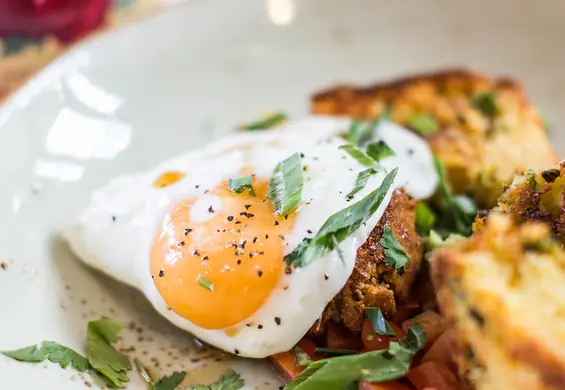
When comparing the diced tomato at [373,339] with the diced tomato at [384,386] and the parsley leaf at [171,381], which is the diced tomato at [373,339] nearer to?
the diced tomato at [384,386]

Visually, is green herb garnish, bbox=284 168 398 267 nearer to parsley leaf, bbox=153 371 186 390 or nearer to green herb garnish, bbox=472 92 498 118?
parsley leaf, bbox=153 371 186 390

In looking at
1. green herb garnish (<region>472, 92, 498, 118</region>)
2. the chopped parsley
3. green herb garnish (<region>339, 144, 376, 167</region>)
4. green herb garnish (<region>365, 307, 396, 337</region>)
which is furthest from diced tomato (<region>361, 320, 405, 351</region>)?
green herb garnish (<region>472, 92, 498, 118</region>)

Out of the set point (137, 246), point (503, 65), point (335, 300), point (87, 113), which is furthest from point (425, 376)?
point (503, 65)

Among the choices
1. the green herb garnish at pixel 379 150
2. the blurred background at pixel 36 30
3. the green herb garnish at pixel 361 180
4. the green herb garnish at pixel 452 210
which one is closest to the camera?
the green herb garnish at pixel 361 180

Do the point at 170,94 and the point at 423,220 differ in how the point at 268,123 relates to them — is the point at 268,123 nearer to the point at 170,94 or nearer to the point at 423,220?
the point at 170,94

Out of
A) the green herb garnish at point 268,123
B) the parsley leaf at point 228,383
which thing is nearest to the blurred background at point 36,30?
the green herb garnish at point 268,123

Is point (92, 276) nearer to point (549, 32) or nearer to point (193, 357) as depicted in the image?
point (193, 357)

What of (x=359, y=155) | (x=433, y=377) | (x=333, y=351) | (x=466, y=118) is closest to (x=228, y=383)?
(x=333, y=351)
